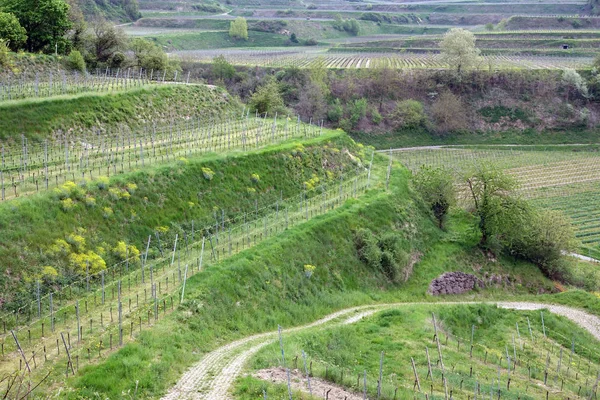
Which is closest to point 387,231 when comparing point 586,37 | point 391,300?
point 391,300

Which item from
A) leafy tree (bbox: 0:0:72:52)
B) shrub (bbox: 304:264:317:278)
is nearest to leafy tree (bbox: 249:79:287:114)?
leafy tree (bbox: 0:0:72:52)

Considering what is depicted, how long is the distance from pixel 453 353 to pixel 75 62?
46.0 meters

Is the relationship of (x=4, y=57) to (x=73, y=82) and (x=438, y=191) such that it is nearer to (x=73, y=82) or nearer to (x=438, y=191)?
(x=73, y=82)

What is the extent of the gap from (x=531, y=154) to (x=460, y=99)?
19.3 metres

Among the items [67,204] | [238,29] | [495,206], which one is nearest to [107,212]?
[67,204]

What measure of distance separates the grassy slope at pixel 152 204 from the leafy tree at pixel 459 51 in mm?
58062

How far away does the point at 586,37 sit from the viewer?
140 m

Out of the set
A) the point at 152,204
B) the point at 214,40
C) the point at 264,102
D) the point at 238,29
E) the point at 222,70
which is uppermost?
the point at 238,29

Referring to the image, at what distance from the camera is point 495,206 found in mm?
48969

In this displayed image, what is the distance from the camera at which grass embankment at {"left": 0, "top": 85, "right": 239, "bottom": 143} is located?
144ft

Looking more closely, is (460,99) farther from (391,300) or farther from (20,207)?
(20,207)

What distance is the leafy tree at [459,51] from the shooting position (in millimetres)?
105438

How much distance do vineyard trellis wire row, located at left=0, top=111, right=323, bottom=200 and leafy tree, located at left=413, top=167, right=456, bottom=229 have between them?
12255 mm

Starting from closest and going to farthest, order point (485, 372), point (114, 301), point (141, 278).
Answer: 1. point (485, 372)
2. point (114, 301)
3. point (141, 278)
